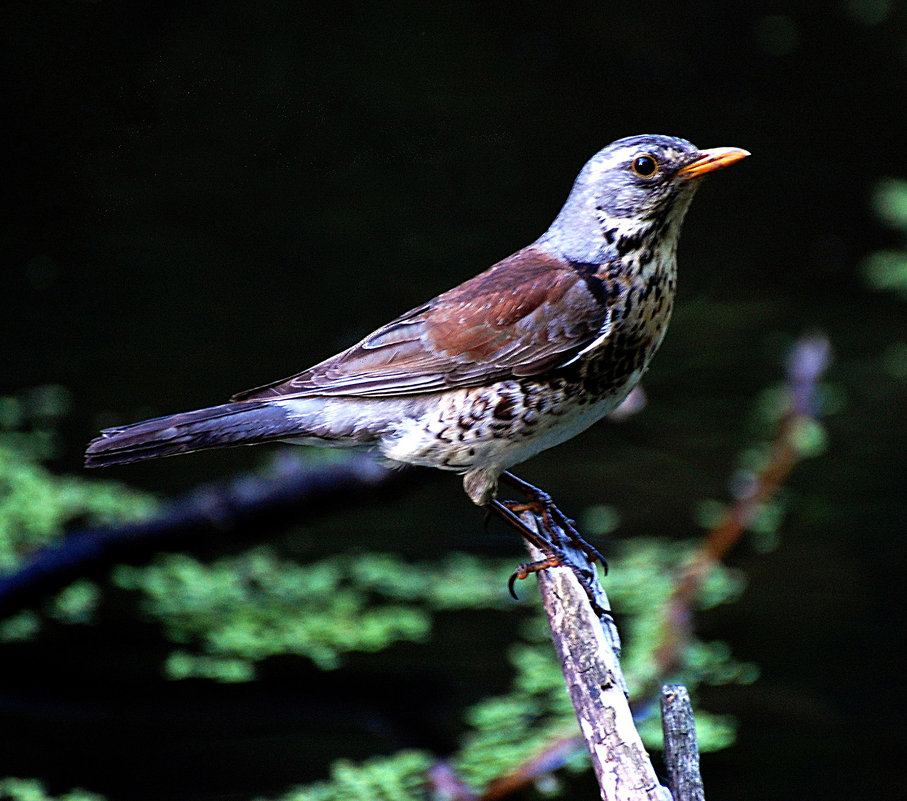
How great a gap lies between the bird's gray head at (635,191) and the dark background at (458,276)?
5.45 feet

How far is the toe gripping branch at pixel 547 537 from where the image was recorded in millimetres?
3121

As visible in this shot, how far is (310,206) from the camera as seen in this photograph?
21.9 feet

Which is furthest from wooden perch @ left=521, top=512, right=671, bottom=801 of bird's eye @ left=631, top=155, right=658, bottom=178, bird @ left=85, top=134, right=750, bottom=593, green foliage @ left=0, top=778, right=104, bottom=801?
green foliage @ left=0, top=778, right=104, bottom=801

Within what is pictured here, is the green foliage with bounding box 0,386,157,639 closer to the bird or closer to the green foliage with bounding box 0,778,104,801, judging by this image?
the green foliage with bounding box 0,778,104,801

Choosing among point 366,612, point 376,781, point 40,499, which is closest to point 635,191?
point 376,781

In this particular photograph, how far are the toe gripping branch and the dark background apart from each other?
0.95m

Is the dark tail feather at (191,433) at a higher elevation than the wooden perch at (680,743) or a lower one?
higher

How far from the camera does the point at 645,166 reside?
3031 millimetres

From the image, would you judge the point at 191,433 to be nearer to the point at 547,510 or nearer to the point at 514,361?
the point at 514,361

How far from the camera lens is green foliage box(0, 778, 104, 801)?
12.0ft

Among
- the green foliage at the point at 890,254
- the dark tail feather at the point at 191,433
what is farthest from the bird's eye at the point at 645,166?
the green foliage at the point at 890,254

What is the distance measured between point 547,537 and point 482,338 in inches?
22.0

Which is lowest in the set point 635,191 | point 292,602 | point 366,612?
point 635,191

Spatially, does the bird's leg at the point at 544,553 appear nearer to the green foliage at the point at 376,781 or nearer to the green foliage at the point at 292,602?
the green foliage at the point at 376,781
